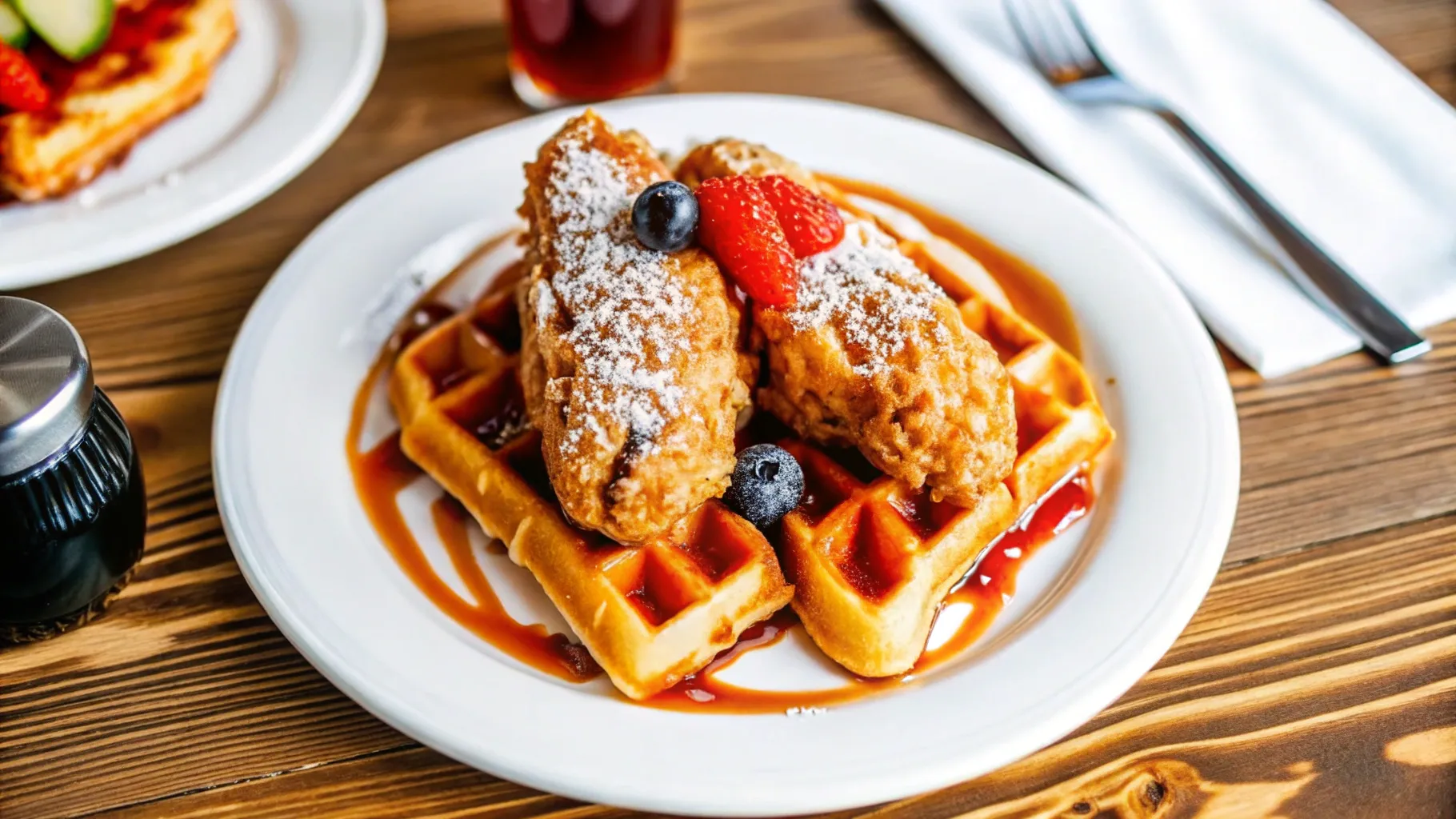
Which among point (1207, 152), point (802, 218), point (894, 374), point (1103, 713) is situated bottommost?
point (1103, 713)

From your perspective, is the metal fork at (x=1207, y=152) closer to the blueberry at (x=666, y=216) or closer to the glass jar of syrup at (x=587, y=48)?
the glass jar of syrup at (x=587, y=48)

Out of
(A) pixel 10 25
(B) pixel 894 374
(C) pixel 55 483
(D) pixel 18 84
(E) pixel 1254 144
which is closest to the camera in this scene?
(C) pixel 55 483

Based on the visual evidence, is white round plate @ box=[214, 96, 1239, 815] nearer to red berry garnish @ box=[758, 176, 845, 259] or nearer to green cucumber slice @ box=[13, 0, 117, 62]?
red berry garnish @ box=[758, 176, 845, 259]

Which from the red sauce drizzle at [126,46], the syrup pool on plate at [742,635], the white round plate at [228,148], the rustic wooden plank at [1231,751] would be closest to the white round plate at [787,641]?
the syrup pool on plate at [742,635]

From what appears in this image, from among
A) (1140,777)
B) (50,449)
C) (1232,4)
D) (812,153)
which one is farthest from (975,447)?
(1232,4)

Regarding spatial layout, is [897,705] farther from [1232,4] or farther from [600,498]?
[1232,4]

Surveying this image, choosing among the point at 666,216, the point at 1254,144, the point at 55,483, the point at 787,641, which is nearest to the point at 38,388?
the point at 55,483

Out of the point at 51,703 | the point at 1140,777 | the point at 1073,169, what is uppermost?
the point at 1073,169

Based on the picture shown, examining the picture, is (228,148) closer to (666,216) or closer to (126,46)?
(126,46)
